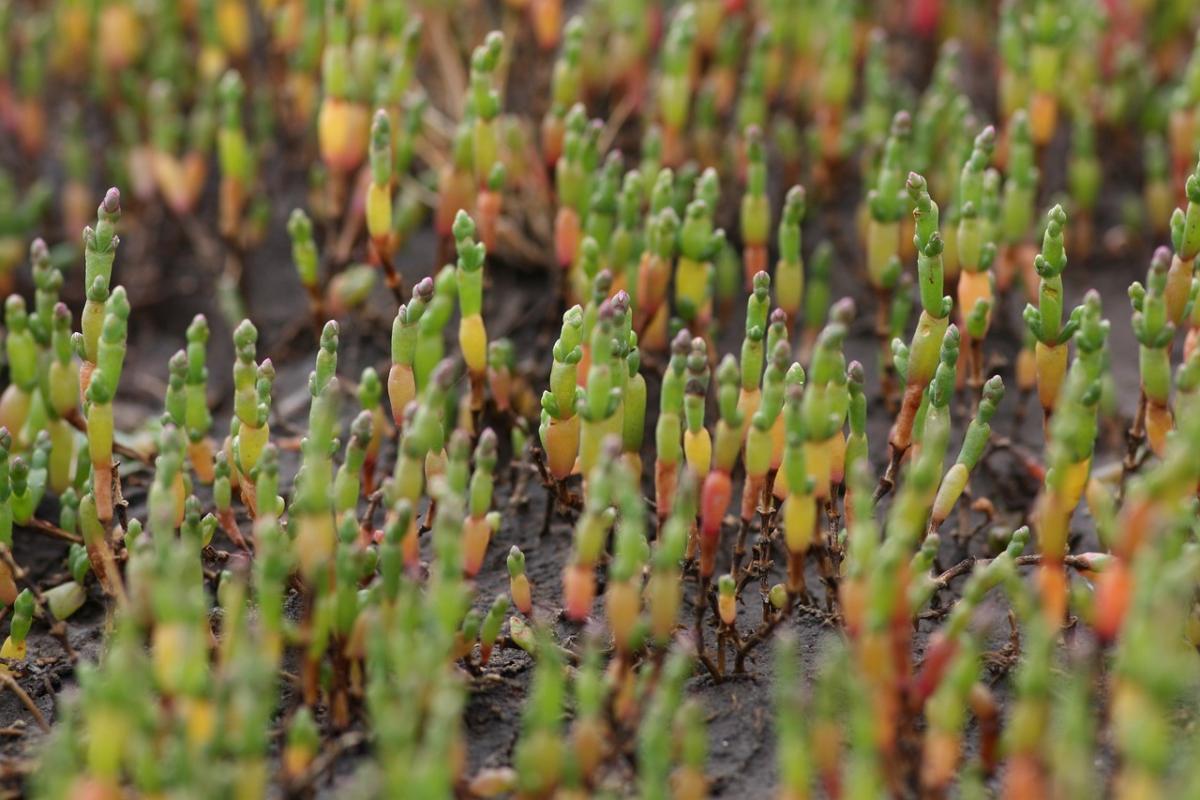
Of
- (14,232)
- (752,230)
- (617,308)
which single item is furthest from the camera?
(14,232)

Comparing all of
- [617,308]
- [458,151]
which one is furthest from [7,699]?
[458,151]

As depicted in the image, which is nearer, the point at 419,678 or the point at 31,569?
the point at 419,678

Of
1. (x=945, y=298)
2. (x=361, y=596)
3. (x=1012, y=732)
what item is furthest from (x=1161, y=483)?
(x=361, y=596)

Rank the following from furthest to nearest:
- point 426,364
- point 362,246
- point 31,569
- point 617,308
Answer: point 362,246 → point 31,569 → point 426,364 → point 617,308

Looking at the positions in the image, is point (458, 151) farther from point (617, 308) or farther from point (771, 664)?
point (771, 664)

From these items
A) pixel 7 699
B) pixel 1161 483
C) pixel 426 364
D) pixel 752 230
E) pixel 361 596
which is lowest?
pixel 7 699

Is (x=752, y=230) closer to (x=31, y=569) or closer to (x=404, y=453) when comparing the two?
(x=404, y=453)

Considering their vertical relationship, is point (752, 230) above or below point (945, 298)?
above
